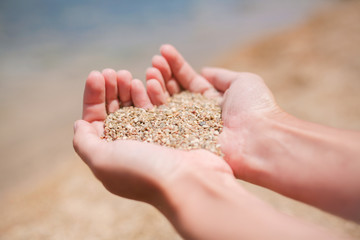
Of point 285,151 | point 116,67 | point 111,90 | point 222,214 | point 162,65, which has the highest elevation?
point 162,65

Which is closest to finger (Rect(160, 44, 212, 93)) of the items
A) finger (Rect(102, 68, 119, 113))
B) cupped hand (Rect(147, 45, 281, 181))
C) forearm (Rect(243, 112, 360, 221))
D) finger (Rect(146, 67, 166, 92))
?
cupped hand (Rect(147, 45, 281, 181))

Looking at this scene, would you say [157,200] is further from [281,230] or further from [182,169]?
[281,230]

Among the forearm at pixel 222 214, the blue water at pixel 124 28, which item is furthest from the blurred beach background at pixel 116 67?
the forearm at pixel 222 214

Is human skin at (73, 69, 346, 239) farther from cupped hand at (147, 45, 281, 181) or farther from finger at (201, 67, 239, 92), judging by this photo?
finger at (201, 67, 239, 92)

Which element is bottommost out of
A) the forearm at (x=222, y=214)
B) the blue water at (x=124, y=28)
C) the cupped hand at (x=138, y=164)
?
the forearm at (x=222, y=214)

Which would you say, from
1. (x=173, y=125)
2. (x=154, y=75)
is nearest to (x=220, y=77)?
(x=154, y=75)

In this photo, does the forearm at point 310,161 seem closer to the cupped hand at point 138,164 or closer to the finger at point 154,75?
the cupped hand at point 138,164

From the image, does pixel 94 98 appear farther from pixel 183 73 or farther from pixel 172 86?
pixel 183 73
